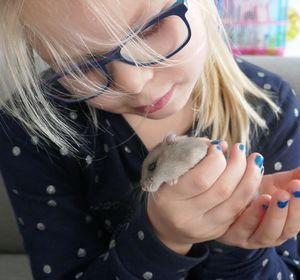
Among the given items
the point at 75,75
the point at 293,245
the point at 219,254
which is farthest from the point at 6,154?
the point at 293,245

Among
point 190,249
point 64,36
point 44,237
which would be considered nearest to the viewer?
point 64,36

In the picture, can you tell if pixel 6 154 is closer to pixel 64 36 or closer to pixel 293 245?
pixel 64 36

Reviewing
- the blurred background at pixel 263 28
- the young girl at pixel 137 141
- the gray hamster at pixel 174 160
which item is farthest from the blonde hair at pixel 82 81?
the blurred background at pixel 263 28

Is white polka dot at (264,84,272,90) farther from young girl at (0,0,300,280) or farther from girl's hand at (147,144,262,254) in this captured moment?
girl's hand at (147,144,262,254)

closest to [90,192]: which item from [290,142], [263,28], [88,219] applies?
[88,219]

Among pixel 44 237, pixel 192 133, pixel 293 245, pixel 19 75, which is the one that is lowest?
pixel 293 245

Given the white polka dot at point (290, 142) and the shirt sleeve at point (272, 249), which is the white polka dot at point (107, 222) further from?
the white polka dot at point (290, 142)

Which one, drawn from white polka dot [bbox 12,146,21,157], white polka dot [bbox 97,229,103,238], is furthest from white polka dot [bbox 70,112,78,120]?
white polka dot [bbox 97,229,103,238]

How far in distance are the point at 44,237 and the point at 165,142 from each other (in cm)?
32

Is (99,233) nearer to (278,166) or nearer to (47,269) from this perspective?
(47,269)

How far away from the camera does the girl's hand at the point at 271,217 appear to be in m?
0.58

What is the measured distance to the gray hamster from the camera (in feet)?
1.76

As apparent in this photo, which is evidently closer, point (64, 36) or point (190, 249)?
point (64, 36)

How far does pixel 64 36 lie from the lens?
551 mm
